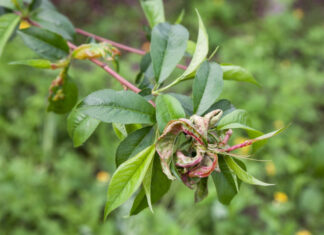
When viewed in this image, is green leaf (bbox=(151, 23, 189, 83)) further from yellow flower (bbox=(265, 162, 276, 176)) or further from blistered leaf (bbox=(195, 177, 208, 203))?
yellow flower (bbox=(265, 162, 276, 176))

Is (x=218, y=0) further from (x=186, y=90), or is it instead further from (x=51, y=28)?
(x=51, y=28)

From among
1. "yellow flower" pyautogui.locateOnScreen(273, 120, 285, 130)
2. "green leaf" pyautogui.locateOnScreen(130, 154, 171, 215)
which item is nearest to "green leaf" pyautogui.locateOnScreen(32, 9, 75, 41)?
"green leaf" pyautogui.locateOnScreen(130, 154, 171, 215)

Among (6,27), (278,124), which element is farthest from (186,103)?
(278,124)

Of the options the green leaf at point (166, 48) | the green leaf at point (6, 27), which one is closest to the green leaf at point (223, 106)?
the green leaf at point (166, 48)

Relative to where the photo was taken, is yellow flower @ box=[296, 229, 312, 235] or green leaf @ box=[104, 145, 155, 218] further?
yellow flower @ box=[296, 229, 312, 235]

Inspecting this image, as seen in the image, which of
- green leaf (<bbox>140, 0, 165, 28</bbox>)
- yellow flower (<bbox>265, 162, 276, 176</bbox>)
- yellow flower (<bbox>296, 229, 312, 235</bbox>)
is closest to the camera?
green leaf (<bbox>140, 0, 165, 28</bbox>)

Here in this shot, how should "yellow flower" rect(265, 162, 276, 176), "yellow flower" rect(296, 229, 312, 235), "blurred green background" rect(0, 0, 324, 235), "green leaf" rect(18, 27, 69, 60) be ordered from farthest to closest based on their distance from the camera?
"yellow flower" rect(265, 162, 276, 176), "yellow flower" rect(296, 229, 312, 235), "blurred green background" rect(0, 0, 324, 235), "green leaf" rect(18, 27, 69, 60)

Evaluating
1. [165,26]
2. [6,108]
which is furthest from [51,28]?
[6,108]
